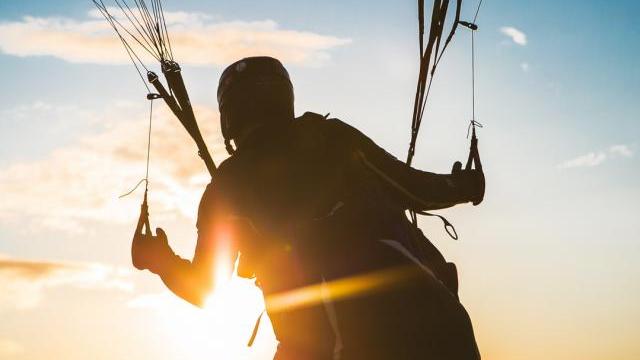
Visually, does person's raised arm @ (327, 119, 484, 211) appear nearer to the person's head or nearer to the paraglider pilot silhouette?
the paraglider pilot silhouette

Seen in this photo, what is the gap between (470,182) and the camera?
4.34m

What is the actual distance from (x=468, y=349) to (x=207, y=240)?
172 cm

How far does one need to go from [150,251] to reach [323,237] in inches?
56.5

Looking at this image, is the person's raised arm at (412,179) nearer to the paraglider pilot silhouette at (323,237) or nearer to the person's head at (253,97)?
the paraglider pilot silhouette at (323,237)

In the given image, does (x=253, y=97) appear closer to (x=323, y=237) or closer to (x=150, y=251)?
(x=150, y=251)

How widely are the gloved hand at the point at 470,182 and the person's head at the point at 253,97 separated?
124 cm

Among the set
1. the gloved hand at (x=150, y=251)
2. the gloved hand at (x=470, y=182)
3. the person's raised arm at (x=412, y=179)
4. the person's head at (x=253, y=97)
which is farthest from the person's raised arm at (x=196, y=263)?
the gloved hand at (x=470, y=182)

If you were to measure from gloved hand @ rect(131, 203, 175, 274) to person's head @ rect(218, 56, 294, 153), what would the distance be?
0.83 m

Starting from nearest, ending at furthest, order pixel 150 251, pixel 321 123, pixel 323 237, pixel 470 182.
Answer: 1. pixel 323 237
2. pixel 321 123
3. pixel 150 251
4. pixel 470 182

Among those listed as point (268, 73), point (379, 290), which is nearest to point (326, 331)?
point (379, 290)

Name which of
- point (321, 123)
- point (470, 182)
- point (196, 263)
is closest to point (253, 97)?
point (321, 123)

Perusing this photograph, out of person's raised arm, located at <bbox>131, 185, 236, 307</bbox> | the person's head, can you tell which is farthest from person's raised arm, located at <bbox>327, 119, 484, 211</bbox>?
person's raised arm, located at <bbox>131, 185, 236, 307</bbox>

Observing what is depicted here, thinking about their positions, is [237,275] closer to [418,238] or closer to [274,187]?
[274,187]

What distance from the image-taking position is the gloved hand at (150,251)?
403cm
